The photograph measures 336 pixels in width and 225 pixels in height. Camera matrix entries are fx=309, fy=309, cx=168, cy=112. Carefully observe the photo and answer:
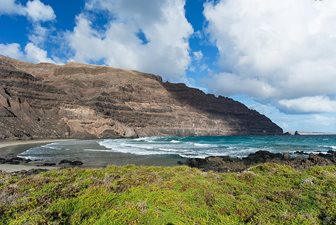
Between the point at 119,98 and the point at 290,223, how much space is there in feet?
559

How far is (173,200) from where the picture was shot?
5234 mm

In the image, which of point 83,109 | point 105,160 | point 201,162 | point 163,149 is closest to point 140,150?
point 163,149

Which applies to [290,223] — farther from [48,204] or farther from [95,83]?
[95,83]

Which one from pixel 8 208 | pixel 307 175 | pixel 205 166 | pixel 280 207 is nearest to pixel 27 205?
pixel 8 208

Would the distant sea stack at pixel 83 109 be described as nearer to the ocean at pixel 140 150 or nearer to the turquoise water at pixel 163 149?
the turquoise water at pixel 163 149

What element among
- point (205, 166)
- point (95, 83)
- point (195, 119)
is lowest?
point (205, 166)

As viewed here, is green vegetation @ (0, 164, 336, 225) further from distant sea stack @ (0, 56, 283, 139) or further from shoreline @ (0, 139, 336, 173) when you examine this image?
distant sea stack @ (0, 56, 283, 139)

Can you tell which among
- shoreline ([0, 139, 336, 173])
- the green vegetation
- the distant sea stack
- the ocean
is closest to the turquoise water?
the ocean

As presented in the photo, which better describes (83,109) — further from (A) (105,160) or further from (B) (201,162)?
(B) (201,162)

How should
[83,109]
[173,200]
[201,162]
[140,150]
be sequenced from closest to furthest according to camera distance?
[173,200], [201,162], [140,150], [83,109]

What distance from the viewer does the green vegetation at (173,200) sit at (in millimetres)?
4871

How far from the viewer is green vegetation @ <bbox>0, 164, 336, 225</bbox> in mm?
4871

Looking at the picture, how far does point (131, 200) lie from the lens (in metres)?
5.27

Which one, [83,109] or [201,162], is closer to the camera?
[201,162]
